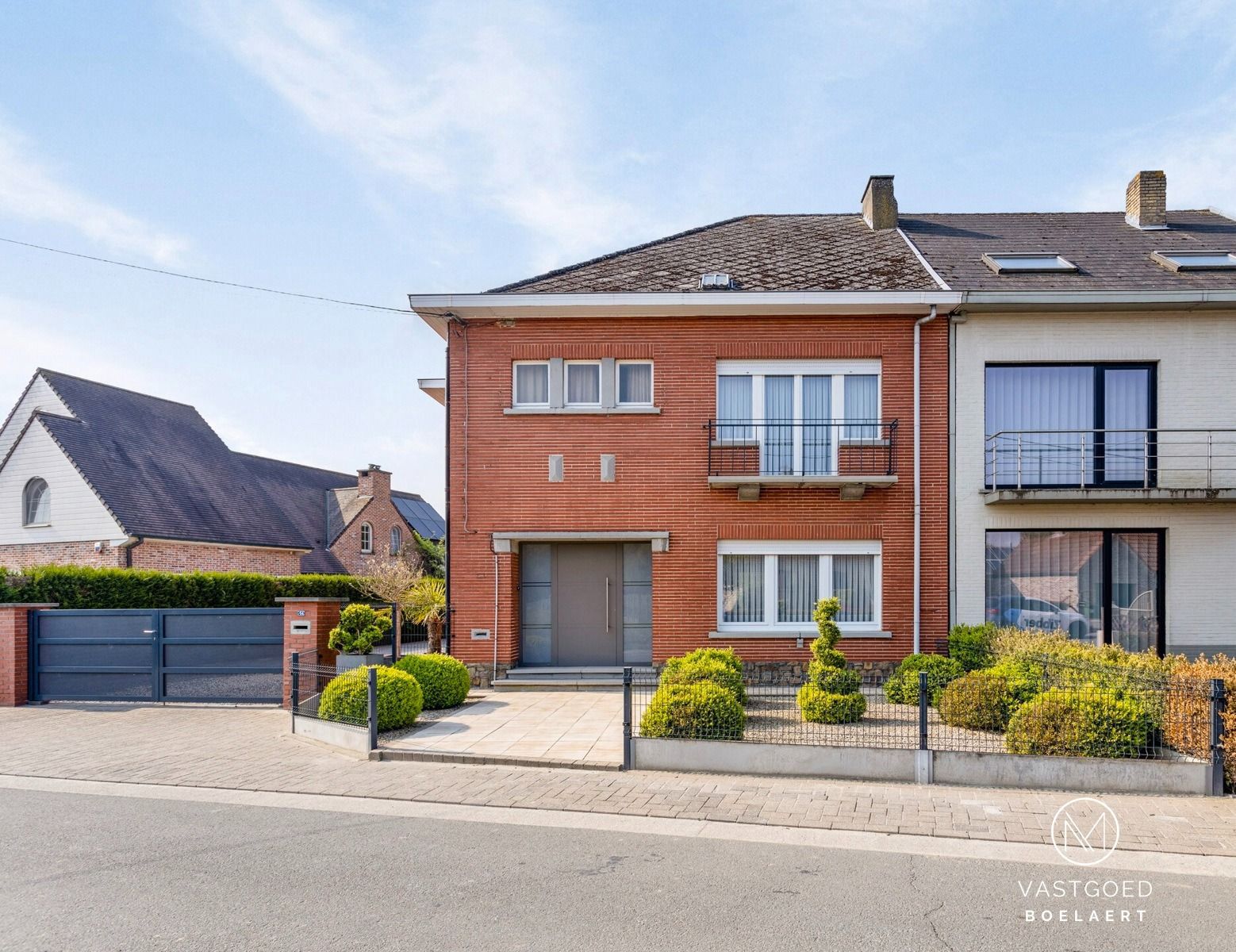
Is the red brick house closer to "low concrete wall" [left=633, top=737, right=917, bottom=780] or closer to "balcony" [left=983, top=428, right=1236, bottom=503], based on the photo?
"balcony" [left=983, top=428, right=1236, bottom=503]

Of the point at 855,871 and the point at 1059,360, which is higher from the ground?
the point at 1059,360

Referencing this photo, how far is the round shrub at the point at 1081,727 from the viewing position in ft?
26.5

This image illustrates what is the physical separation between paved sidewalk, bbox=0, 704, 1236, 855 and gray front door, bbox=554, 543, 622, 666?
16.6 ft

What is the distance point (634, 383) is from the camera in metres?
14.4

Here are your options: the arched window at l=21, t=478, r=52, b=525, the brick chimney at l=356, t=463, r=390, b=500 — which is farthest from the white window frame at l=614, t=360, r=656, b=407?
the brick chimney at l=356, t=463, r=390, b=500

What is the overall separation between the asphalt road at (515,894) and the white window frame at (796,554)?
302 inches

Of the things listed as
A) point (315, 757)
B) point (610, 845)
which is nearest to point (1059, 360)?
point (610, 845)

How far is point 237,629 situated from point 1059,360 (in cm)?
1380

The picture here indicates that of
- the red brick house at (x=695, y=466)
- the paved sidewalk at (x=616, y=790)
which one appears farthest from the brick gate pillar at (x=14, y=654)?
the red brick house at (x=695, y=466)

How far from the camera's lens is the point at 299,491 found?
35.0 m

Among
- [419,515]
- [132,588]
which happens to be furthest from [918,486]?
[419,515]

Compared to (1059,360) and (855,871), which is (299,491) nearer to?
(1059,360)

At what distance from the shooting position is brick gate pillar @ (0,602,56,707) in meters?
13.3

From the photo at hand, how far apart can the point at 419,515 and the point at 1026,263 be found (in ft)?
98.6
